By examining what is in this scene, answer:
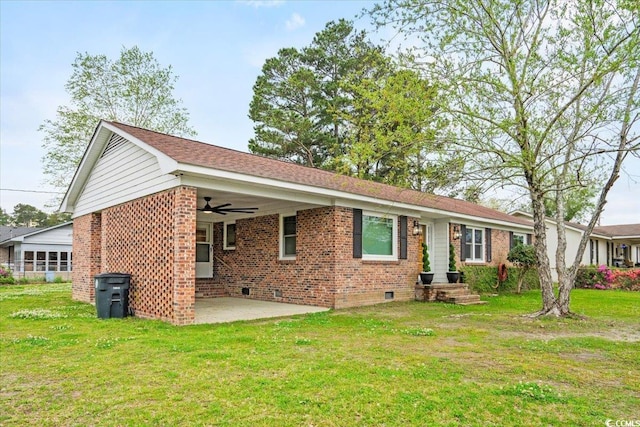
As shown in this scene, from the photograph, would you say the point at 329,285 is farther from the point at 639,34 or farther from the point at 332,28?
the point at 332,28

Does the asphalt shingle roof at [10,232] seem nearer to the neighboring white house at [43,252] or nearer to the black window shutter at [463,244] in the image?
the neighboring white house at [43,252]

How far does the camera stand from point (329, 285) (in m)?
10.9

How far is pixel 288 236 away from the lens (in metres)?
12.2

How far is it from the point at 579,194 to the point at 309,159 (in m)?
18.1

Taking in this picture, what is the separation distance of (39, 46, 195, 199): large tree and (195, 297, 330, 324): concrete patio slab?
59.7ft

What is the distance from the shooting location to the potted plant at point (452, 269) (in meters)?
14.3

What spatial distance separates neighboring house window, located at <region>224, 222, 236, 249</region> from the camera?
46.2 feet

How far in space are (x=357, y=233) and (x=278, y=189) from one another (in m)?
2.80

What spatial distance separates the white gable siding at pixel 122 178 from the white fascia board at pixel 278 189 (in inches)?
22.7

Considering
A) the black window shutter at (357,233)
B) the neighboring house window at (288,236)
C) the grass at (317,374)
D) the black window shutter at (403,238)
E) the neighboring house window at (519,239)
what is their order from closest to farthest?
the grass at (317,374)
the black window shutter at (357,233)
the neighboring house window at (288,236)
the black window shutter at (403,238)
the neighboring house window at (519,239)

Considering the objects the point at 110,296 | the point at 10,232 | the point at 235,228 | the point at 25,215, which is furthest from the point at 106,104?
the point at 25,215

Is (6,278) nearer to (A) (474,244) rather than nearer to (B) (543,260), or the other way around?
(A) (474,244)

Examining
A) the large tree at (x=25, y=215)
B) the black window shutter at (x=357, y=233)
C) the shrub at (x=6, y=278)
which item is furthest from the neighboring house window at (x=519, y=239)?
the large tree at (x=25, y=215)

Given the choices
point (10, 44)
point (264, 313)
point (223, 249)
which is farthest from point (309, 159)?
point (264, 313)
